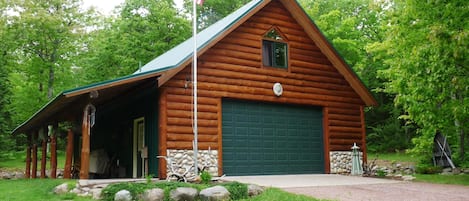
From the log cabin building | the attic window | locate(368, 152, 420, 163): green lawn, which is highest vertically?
the attic window

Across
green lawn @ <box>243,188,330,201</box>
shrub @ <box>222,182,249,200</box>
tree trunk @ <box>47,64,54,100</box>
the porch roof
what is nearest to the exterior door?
the porch roof

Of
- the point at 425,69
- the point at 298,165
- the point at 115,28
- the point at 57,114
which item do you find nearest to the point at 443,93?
the point at 425,69

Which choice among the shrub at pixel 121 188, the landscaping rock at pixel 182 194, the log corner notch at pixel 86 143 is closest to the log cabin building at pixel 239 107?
the log corner notch at pixel 86 143

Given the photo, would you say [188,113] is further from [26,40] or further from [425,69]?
[26,40]

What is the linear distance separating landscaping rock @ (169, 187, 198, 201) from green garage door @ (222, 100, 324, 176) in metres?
4.08

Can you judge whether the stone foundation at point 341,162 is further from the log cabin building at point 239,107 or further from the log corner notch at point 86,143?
the log corner notch at point 86,143

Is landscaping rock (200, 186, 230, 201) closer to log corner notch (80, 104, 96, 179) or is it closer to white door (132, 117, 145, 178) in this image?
log corner notch (80, 104, 96, 179)

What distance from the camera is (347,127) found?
14.9 m

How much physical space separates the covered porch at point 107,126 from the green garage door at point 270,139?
216 centimetres

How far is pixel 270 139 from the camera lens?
13.3 metres

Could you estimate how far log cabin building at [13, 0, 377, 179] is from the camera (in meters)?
11.6

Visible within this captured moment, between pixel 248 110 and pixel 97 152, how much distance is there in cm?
565

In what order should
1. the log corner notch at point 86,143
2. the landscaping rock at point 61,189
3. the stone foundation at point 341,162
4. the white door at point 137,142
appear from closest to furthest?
the landscaping rock at point 61,189, the log corner notch at point 86,143, the white door at point 137,142, the stone foundation at point 341,162

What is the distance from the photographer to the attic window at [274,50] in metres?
13.6
